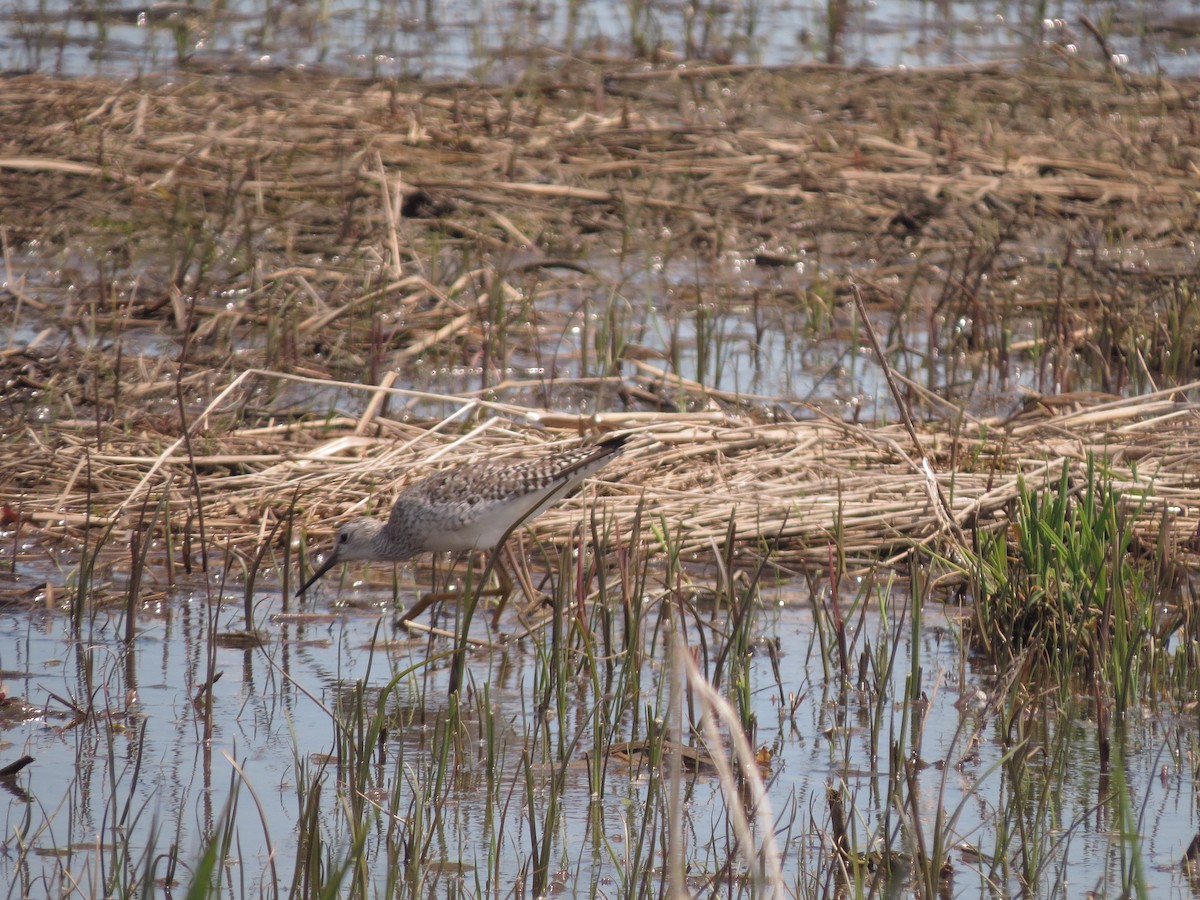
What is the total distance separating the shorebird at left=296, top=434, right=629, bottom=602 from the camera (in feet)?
Result: 19.8

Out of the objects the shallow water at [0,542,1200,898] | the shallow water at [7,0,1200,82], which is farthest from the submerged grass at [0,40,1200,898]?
the shallow water at [7,0,1200,82]

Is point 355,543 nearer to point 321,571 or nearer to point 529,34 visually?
point 321,571

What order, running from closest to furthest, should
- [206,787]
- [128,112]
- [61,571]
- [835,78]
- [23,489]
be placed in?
1. [206,787]
2. [61,571]
3. [23,489]
4. [128,112]
5. [835,78]

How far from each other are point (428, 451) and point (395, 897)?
11.2 feet

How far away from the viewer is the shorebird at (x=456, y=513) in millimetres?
6027

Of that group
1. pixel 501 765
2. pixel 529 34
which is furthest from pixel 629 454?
pixel 529 34

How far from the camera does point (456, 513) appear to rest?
19.7 feet

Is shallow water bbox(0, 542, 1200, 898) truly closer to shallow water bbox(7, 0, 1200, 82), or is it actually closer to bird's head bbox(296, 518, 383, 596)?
bird's head bbox(296, 518, 383, 596)

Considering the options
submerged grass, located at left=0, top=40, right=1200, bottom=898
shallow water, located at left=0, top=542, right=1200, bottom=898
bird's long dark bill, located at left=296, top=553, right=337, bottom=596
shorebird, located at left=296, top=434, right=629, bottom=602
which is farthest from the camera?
shorebird, located at left=296, top=434, right=629, bottom=602

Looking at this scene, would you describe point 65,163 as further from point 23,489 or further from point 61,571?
point 61,571

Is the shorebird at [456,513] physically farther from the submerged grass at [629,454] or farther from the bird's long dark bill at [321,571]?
the submerged grass at [629,454]

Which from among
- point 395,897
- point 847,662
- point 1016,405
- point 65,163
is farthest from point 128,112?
point 395,897

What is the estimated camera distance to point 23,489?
6.63 meters

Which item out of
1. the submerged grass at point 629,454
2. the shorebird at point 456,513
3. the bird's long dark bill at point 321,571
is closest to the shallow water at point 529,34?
the submerged grass at point 629,454
